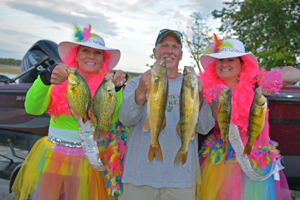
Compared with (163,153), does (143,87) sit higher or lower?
higher

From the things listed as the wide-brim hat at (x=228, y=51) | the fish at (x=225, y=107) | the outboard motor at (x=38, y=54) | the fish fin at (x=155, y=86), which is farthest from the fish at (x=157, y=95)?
the outboard motor at (x=38, y=54)

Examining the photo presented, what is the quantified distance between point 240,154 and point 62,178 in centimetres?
218

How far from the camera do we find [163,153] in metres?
2.36

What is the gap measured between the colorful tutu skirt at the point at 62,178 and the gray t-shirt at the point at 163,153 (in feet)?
1.83

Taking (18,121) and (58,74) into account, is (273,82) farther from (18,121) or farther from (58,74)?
(18,121)

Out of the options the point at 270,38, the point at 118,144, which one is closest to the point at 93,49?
the point at 118,144

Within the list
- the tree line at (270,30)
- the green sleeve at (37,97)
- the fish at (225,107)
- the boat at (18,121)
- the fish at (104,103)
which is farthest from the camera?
the tree line at (270,30)

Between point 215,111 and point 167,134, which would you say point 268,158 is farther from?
point 167,134

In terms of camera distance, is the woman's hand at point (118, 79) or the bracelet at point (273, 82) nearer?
the bracelet at point (273, 82)

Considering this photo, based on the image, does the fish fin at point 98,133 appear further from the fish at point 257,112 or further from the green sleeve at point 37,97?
the fish at point 257,112

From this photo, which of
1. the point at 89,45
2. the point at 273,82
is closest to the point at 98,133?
the point at 89,45

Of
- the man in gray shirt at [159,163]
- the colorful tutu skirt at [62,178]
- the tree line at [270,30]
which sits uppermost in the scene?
the tree line at [270,30]

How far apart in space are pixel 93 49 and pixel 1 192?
153 inches

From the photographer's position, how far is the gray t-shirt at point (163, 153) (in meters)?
2.28
